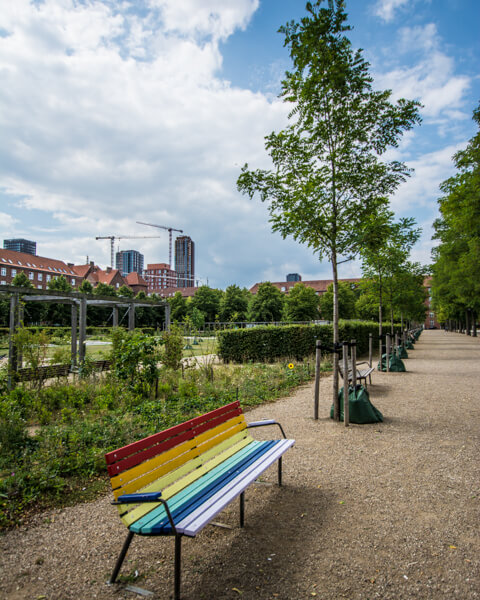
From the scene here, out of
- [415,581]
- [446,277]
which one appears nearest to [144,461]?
[415,581]

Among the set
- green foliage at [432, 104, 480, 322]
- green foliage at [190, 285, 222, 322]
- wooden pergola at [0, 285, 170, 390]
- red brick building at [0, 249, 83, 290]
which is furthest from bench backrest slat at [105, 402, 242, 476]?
red brick building at [0, 249, 83, 290]

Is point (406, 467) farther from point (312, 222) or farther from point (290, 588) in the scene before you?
point (312, 222)

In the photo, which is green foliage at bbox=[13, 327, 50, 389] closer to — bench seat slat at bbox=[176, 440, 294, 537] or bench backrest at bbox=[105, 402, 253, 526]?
bench backrest at bbox=[105, 402, 253, 526]

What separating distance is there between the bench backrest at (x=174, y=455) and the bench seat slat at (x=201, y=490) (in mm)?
65

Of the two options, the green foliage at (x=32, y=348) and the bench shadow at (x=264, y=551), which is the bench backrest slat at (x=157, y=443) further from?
the green foliage at (x=32, y=348)

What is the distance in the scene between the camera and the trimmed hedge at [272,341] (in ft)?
49.9

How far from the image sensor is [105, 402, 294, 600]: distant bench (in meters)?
2.35

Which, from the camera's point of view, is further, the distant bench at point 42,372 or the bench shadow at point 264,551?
the distant bench at point 42,372

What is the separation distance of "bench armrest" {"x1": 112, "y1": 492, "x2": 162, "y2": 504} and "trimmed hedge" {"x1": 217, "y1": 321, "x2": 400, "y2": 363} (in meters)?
13.0

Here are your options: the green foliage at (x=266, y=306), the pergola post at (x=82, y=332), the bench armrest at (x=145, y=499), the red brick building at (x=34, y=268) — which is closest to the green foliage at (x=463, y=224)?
the pergola post at (x=82, y=332)

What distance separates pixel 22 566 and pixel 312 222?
5.93 meters

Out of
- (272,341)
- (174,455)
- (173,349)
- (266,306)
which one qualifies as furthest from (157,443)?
(266,306)

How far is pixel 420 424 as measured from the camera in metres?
6.31

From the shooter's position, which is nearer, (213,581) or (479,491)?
(213,581)
